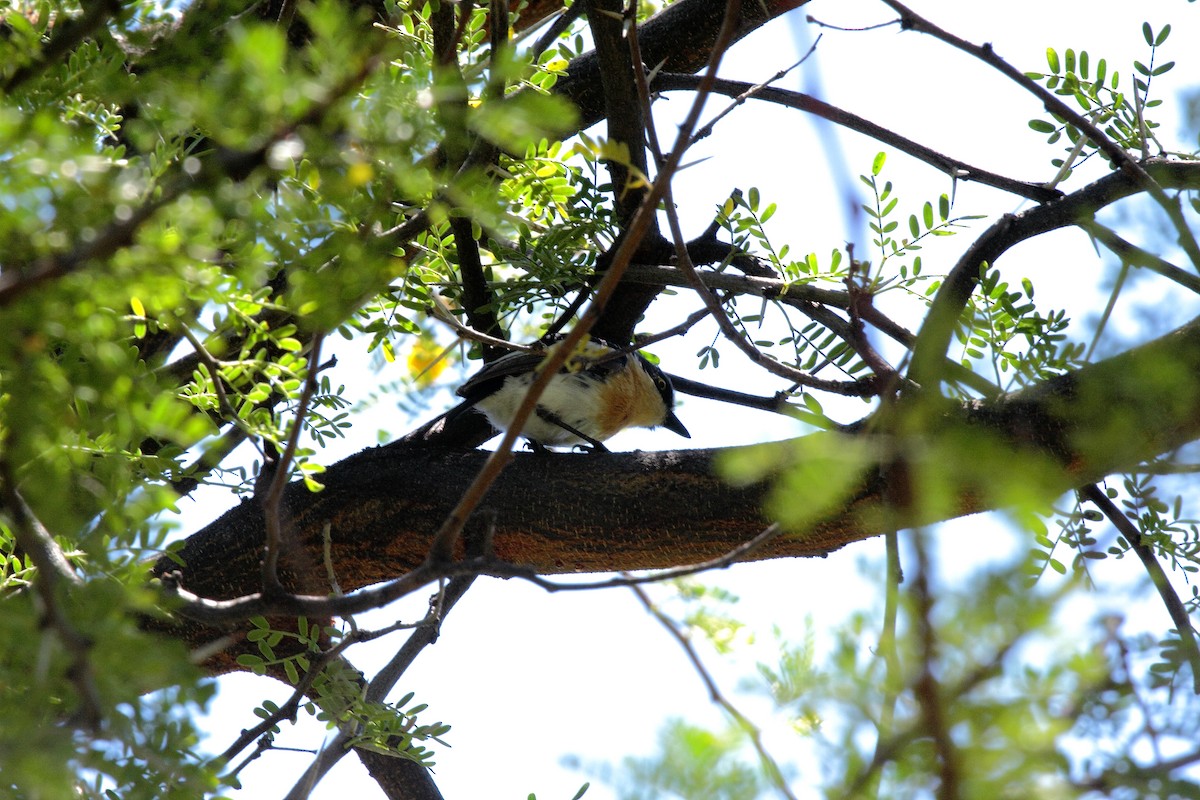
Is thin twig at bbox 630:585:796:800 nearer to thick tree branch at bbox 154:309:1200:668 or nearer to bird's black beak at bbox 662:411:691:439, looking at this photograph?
thick tree branch at bbox 154:309:1200:668

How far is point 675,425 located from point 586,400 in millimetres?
824

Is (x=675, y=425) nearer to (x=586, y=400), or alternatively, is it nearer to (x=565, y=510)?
(x=586, y=400)

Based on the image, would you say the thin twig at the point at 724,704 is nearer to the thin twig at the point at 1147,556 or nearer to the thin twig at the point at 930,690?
the thin twig at the point at 930,690

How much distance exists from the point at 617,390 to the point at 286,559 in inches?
74.1

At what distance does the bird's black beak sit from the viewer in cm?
512

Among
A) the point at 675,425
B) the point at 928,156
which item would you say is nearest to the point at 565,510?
the point at 928,156

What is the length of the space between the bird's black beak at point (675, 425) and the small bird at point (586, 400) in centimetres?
16

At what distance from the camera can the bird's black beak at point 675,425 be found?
5121 mm

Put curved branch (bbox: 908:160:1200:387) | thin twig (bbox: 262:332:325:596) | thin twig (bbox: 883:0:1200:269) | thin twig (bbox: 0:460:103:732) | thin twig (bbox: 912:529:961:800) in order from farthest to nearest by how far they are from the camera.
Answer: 1. curved branch (bbox: 908:160:1200:387)
2. thin twig (bbox: 883:0:1200:269)
3. thin twig (bbox: 262:332:325:596)
4. thin twig (bbox: 0:460:103:732)
5. thin twig (bbox: 912:529:961:800)

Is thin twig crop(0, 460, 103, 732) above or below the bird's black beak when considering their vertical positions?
below

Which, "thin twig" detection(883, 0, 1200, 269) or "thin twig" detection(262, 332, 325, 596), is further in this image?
"thin twig" detection(883, 0, 1200, 269)

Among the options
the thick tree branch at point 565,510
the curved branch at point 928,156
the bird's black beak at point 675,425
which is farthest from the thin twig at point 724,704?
the bird's black beak at point 675,425

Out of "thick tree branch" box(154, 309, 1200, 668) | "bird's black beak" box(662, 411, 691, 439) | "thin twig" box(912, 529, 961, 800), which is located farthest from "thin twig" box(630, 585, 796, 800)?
"bird's black beak" box(662, 411, 691, 439)

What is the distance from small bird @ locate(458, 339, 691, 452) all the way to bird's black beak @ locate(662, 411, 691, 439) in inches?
6.3
